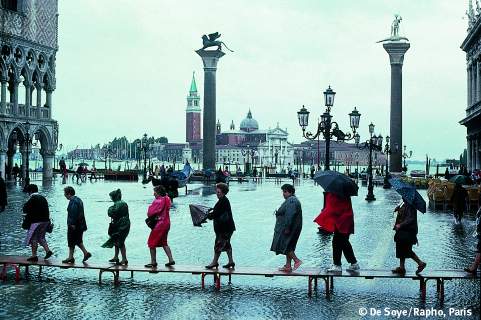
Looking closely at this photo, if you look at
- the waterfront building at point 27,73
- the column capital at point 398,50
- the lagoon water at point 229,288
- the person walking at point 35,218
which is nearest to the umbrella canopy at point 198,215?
the lagoon water at point 229,288

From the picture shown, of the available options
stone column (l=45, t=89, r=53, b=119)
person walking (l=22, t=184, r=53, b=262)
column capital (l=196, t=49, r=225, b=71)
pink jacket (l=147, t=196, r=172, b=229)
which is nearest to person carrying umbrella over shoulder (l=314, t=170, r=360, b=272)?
pink jacket (l=147, t=196, r=172, b=229)

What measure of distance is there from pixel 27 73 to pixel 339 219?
40253 millimetres

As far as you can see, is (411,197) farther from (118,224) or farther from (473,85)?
(473,85)

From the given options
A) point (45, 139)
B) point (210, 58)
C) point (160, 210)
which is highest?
point (210, 58)

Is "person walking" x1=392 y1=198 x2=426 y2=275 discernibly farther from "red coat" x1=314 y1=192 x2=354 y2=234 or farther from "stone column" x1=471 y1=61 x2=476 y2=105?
"stone column" x1=471 y1=61 x2=476 y2=105

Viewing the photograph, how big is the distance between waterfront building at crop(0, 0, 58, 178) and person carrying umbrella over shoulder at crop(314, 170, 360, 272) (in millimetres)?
35408

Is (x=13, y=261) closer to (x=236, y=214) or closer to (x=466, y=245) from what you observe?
(x=466, y=245)

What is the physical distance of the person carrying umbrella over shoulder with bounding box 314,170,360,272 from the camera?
11.4m

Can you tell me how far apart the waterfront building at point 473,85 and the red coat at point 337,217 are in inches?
1398

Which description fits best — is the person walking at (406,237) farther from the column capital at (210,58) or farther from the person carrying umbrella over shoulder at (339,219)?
the column capital at (210,58)

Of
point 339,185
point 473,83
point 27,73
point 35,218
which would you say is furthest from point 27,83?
point 339,185

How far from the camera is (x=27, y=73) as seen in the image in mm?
47906

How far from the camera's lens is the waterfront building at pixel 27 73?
1784 inches

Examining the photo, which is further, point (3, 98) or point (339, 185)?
point (3, 98)
